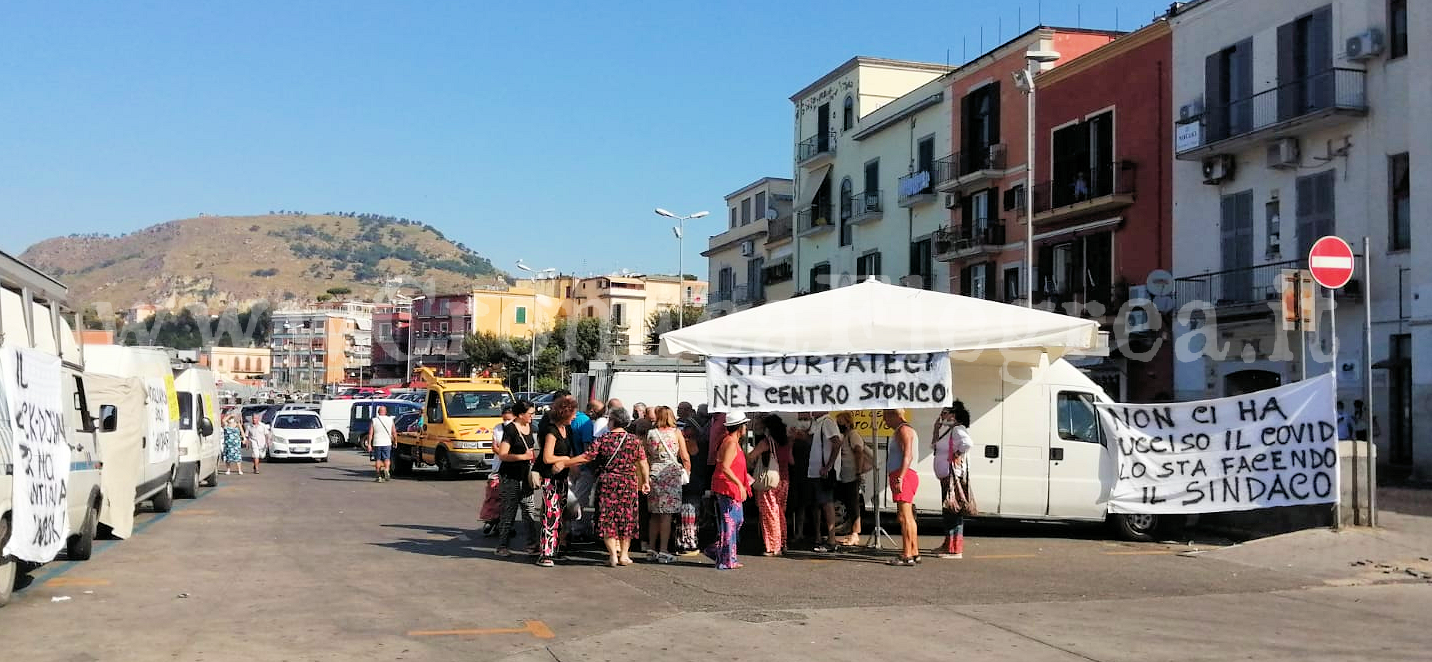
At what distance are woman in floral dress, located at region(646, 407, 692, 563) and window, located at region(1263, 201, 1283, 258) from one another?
19659 millimetres

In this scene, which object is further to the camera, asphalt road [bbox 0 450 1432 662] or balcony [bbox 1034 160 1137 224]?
balcony [bbox 1034 160 1137 224]

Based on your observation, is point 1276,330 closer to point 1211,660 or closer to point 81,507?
point 1211,660

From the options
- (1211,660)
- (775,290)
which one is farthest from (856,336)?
(775,290)

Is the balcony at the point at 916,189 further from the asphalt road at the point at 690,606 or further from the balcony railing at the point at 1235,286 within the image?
the asphalt road at the point at 690,606

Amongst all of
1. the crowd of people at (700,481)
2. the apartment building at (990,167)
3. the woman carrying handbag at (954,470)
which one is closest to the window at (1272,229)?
the apartment building at (990,167)

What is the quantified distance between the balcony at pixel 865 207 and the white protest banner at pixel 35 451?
3833cm

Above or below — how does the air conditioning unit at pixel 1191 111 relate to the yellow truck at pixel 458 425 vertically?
above

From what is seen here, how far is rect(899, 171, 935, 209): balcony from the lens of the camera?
43250 mm

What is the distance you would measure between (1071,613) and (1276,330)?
20223 mm

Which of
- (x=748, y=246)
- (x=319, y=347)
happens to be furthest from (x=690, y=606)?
(x=319, y=347)

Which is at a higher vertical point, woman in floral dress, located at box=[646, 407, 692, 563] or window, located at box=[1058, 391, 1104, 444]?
window, located at box=[1058, 391, 1104, 444]

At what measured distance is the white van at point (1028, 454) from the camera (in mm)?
15117

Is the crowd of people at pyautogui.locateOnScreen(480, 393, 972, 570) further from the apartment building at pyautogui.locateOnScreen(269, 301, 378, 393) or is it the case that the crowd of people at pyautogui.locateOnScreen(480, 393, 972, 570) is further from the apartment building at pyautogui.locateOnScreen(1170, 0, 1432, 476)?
the apartment building at pyautogui.locateOnScreen(269, 301, 378, 393)

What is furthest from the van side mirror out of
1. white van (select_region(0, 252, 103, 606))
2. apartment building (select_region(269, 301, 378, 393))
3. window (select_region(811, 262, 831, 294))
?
apartment building (select_region(269, 301, 378, 393))
